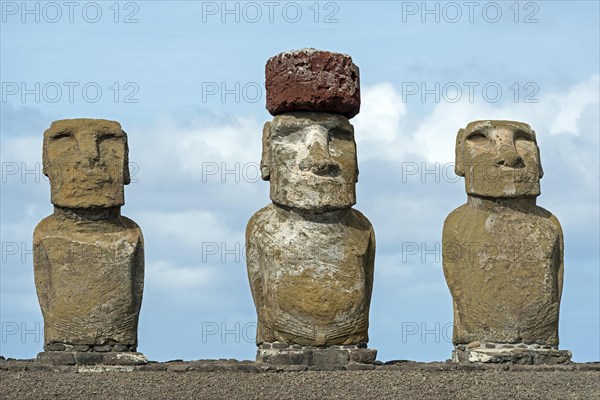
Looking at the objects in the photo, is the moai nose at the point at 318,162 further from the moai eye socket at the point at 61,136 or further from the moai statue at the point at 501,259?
the moai eye socket at the point at 61,136

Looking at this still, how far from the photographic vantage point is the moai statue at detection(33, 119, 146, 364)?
20.6 meters

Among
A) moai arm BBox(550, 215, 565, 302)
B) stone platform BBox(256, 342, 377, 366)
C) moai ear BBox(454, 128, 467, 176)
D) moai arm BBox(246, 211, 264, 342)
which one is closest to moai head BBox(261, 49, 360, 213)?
moai arm BBox(246, 211, 264, 342)

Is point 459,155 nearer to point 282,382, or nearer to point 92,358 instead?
point 282,382

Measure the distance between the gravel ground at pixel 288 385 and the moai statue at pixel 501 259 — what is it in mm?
1126

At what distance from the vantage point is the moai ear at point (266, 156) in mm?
20594

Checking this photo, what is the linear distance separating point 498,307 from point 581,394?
1.79 metres

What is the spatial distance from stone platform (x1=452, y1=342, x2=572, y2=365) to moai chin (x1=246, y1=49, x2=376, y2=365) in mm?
1393

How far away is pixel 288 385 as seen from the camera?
19297 millimetres

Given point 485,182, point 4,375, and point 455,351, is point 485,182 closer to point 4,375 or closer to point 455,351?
point 455,351

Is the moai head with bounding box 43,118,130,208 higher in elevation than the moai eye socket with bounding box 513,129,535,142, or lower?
lower

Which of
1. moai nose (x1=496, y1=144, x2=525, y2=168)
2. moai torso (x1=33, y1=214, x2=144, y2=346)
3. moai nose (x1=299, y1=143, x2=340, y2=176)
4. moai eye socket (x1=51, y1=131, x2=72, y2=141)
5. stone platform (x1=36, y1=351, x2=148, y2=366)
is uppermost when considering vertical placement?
moai eye socket (x1=51, y1=131, x2=72, y2=141)

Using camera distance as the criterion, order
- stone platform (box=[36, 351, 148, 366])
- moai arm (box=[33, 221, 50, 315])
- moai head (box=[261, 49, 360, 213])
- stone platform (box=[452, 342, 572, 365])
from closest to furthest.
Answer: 1. moai head (box=[261, 49, 360, 213])
2. stone platform (box=[36, 351, 148, 366])
3. moai arm (box=[33, 221, 50, 315])
4. stone platform (box=[452, 342, 572, 365])

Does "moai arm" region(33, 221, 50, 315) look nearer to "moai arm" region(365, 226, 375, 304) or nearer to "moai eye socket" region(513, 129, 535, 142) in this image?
"moai arm" region(365, 226, 375, 304)

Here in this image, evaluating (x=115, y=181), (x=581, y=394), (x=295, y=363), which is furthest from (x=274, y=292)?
(x=581, y=394)
